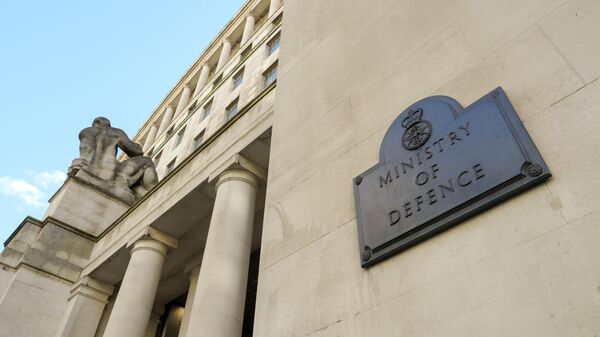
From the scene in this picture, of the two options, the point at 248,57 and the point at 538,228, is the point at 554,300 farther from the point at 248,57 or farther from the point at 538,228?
the point at 248,57

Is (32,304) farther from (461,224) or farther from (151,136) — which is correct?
(151,136)

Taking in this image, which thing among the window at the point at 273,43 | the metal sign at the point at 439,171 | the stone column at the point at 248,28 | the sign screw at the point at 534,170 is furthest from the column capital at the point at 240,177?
the stone column at the point at 248,28

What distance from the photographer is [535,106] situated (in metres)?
4.62

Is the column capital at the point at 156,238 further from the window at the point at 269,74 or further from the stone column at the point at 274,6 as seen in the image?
the stone column at the point at 274,6

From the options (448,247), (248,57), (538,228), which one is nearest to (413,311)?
(448,247)

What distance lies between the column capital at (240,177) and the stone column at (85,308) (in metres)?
8.86

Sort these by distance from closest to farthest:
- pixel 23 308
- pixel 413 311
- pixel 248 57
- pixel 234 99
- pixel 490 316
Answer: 1. pixel 490 316
2. pixel 413 311
3. pixel 23 308
4. pixel 234 99
5. pixel 248 57

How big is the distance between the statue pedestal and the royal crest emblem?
17330 millimetres

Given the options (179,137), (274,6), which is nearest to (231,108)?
(179,137)

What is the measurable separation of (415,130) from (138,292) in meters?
10.8

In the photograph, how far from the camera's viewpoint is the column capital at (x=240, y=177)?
38.3ft

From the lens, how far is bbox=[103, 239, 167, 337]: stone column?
40.7ft

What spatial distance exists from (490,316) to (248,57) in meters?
25.5

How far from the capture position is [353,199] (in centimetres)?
593
